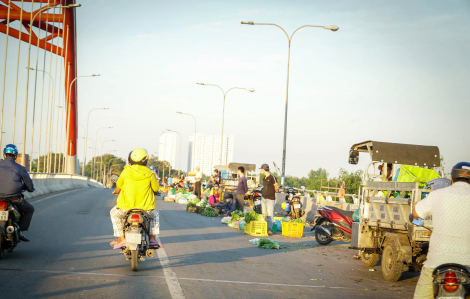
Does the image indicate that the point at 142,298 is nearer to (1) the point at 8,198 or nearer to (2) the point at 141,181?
(2) the point at 141,181

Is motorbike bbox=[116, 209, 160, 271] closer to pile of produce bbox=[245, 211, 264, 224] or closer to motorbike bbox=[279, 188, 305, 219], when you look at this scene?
pile of produce bbox=[245, 211, 264, 224]

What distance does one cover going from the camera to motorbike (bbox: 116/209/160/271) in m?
6.38

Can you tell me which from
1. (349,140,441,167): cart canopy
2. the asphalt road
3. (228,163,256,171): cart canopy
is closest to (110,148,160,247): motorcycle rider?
the asphalt road

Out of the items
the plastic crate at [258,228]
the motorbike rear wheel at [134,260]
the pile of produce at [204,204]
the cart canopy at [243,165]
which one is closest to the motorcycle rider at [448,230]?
the motorbike rear wheel at [134,260]

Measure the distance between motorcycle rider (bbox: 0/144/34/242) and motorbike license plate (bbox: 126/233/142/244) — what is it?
2.05 meters

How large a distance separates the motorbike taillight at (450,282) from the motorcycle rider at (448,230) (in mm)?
159

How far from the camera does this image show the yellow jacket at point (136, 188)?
6809 millimetres

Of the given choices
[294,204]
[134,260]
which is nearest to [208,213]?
[294,204]

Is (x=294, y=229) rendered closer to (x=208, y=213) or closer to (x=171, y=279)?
(x=208, y=213)

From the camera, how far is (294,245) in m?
11.3

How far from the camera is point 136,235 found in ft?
20.9

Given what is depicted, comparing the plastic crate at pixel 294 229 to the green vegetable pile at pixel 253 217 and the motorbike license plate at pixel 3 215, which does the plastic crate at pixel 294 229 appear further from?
the motorbike license plate at pixel 3 215

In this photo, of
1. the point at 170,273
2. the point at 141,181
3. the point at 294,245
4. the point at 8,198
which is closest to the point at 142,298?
the point at 170,273

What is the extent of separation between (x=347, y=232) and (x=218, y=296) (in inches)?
241
